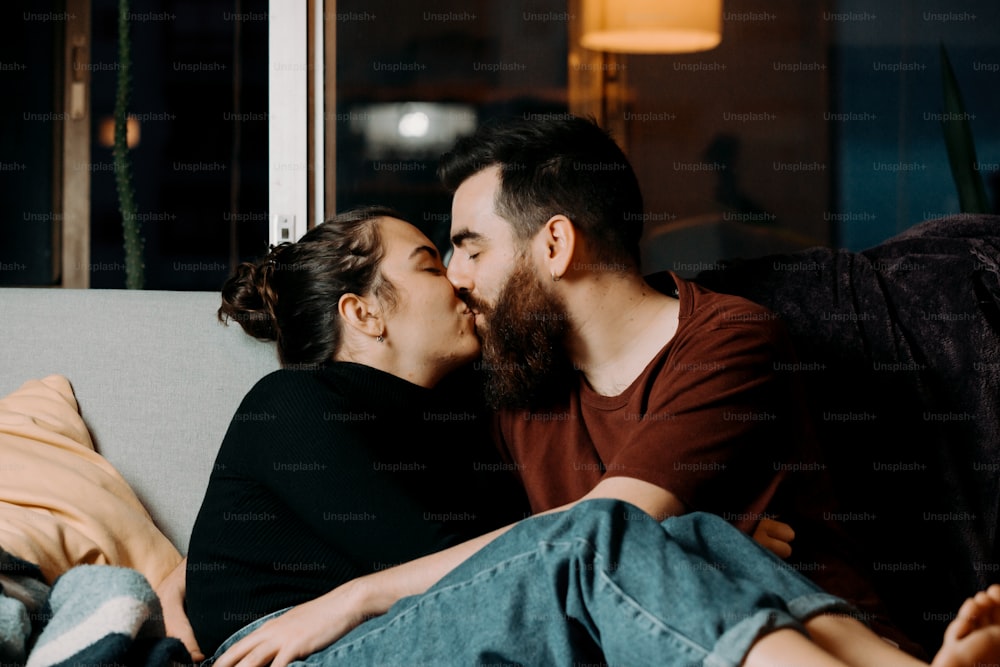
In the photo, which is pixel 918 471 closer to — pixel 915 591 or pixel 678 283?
pixel 915 591

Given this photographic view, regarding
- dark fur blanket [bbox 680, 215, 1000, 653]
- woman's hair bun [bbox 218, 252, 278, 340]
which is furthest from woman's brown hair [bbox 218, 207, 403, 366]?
dark fur blanket [bbox 680, 215, 1000, 653]

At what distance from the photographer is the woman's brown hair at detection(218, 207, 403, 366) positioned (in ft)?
5.34

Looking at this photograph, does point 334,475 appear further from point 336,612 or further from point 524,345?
point 524,345

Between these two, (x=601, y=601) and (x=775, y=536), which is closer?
(x=601, y=601)

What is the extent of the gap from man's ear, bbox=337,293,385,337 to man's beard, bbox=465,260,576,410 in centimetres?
18

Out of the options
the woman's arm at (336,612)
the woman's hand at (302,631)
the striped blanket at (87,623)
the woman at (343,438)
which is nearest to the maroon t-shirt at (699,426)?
the woman at (343,438)

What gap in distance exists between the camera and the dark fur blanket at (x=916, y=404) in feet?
5.10

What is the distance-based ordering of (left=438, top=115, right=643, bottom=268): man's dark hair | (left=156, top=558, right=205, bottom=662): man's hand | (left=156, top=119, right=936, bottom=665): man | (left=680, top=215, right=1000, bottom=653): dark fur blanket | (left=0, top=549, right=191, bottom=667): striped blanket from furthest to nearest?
(left=438, top=115, right=643, bottom=268): man's dark hair
(left=680, top=215, right=1000, bottom=653): dark fur blanket
(left=156, top=558, right=205, bottom=662): man's hand
(left=156, top=119, right=936, bottom=665): man
(left=0, top=549, right=191, bottom=667): striped blanket

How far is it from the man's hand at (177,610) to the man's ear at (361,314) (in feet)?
1.54

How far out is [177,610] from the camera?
1452 millimetres

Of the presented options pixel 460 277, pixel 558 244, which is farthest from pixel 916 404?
pixel 460 277

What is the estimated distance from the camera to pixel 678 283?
1578mm

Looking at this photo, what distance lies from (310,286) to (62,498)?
519mm

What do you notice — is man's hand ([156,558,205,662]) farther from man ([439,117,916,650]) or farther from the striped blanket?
man ([439,117,916,650])
